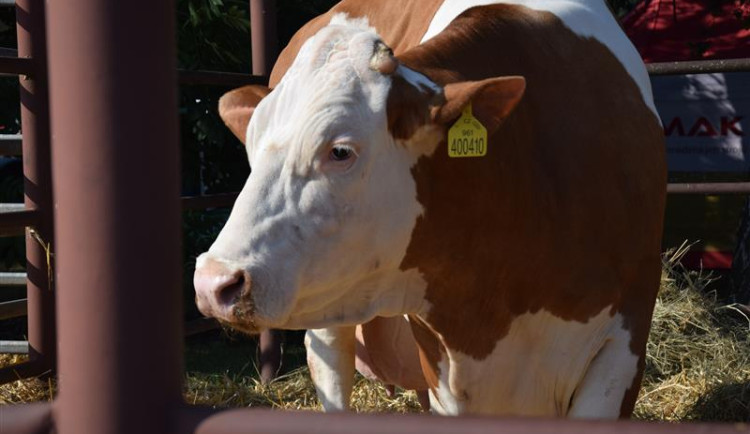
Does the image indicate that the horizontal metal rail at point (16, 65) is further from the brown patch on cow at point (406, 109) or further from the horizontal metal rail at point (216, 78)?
the brown patch on cow at point (406, 109)

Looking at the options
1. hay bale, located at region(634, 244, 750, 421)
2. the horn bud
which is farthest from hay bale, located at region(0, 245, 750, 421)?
the horn bud

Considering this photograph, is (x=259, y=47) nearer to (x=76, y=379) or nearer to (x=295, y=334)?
(x=295, y=334)

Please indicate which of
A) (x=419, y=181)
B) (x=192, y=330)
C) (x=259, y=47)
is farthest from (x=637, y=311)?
(x=259, y=47)

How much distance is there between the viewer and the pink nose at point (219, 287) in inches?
82.1

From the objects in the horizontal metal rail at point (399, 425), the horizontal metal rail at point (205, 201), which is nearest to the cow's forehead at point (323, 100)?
the horizontal metal rail at point (399, 425)

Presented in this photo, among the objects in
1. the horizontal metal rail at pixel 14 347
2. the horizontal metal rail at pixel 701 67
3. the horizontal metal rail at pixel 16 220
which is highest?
the horizontal metal rail at pixel 701 67

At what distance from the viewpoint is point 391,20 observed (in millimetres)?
3879

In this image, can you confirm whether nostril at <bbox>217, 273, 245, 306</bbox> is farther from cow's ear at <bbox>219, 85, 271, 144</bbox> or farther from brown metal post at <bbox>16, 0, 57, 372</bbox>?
brown metal post at <bbox>16, 0, 57, 372</bbox>

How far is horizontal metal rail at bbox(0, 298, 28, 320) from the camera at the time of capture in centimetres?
412

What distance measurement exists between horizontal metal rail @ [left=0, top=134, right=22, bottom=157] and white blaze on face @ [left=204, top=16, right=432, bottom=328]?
1.95 m

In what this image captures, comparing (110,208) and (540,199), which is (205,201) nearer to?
(540,199)

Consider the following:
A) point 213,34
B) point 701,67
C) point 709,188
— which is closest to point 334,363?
point 709,188

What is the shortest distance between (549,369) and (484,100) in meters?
Answer: 0.84

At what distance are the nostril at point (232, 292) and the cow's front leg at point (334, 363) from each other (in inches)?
63.4
